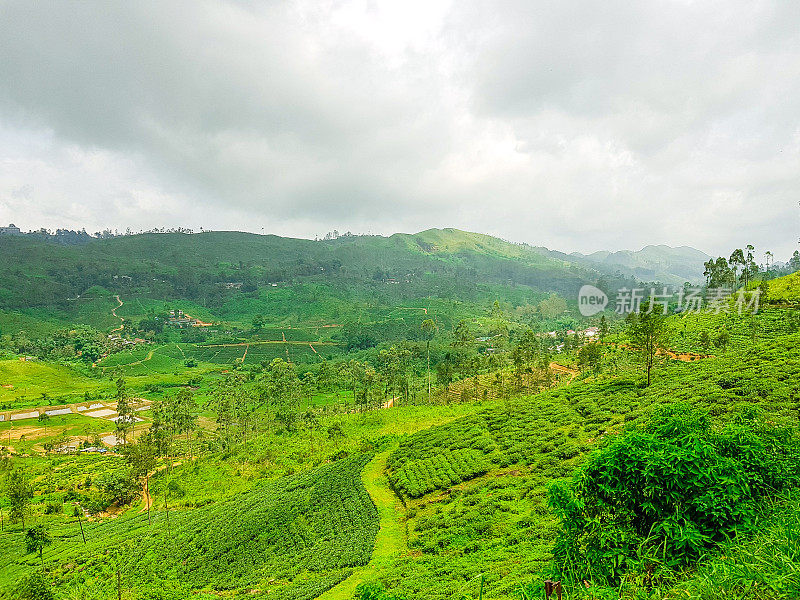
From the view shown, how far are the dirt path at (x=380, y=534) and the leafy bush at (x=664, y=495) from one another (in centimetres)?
1419

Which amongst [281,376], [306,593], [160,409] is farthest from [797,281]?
[160,409]

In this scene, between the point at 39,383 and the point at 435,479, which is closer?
the point at 435,479

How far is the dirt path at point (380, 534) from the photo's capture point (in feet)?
64.2

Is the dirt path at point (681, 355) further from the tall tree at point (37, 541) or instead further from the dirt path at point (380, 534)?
the tall tree at point (37, 541)

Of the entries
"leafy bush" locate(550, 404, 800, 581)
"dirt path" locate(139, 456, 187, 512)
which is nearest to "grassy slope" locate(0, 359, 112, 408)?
"dirt path" locate(139, 456, 187, 512)

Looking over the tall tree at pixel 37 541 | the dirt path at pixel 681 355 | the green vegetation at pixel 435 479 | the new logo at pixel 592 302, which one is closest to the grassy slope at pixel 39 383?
the green vegetation at pixel 435 479

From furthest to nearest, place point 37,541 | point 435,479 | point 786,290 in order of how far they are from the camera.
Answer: point 786,290
point 37,541
point 435,479

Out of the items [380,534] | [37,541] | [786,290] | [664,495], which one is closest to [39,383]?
[37,541]

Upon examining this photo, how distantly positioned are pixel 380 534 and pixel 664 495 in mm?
22457

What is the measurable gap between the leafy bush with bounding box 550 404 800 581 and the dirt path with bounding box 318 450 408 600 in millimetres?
14194

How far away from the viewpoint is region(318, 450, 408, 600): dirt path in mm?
19562

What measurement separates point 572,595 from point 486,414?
37.8 metres

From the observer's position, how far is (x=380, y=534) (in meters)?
25.5

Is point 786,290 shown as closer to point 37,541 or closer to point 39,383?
point 37,541
